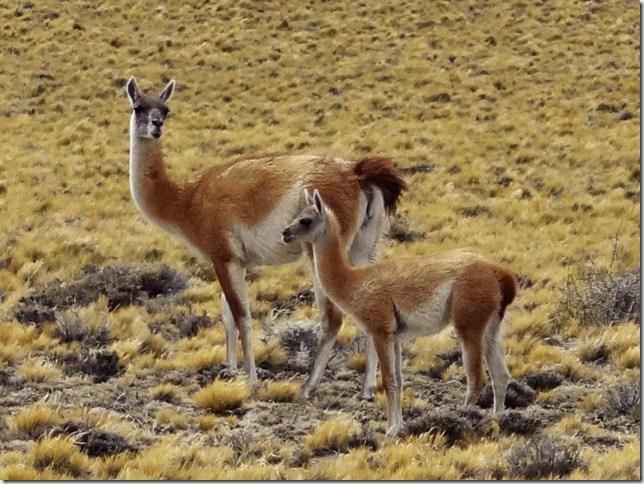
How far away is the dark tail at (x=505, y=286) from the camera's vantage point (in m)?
5.87

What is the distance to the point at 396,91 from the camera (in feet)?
78.9

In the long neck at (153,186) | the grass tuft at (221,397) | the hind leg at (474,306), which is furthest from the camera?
the long neck at (153,186)

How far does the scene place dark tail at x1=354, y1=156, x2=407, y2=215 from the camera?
23.0 ft

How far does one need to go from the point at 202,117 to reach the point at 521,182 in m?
9.02

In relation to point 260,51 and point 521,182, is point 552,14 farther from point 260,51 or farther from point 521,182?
point 521,182

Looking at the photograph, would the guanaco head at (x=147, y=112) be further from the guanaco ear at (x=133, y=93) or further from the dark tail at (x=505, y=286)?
the dark tail at (x=505, y=286)

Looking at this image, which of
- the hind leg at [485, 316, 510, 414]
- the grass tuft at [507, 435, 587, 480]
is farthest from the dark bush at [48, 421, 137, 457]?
the hind leg at [485, 316, 510, 414]

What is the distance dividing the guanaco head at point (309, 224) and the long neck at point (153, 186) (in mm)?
1395

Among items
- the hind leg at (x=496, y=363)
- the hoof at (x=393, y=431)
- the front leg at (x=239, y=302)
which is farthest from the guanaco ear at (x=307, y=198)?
the hoof at (x=393, y=431)

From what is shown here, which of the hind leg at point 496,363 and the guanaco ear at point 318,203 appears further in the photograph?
the guanaco ear at point 318,203

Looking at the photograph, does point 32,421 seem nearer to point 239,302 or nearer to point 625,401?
point 239,302

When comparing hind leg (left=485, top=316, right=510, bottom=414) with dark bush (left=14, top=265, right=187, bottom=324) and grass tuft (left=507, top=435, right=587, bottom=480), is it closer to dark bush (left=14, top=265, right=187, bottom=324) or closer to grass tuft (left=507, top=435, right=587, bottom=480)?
grass tuft (left=507, top=435, right=587, bottom=480)

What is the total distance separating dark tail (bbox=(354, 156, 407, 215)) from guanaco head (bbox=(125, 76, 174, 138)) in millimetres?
1690

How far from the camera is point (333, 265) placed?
619 cm
